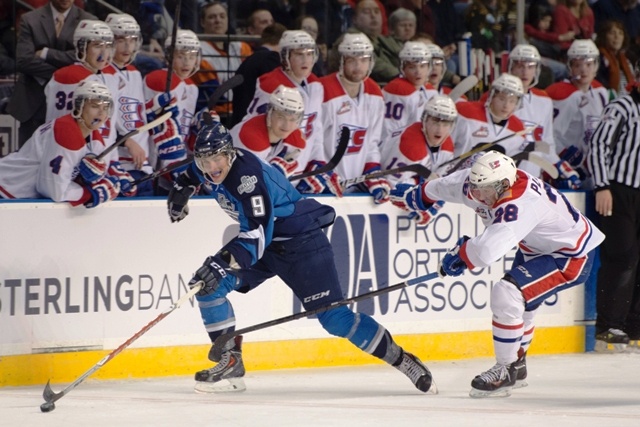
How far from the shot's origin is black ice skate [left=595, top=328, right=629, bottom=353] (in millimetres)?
7355

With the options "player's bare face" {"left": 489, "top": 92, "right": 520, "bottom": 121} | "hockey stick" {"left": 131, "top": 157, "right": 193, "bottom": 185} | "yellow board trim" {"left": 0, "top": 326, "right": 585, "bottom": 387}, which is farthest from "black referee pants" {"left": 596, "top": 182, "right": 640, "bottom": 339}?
"hockey stick" {"left": 131, "top": 157, "right": 193, "bottom": 185}

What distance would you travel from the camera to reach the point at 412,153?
7.09 m

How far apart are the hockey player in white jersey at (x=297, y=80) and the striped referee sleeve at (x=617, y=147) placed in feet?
4.91

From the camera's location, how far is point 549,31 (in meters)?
9.27

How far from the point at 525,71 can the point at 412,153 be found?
1097 millimetres

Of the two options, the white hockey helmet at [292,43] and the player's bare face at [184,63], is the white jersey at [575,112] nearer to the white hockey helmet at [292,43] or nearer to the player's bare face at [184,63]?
the white hockey helmet at [292,43]

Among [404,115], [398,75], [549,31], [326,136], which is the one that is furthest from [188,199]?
[549,31]

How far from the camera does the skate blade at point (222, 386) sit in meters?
6.05

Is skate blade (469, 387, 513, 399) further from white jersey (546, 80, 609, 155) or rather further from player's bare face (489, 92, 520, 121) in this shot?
white jersey (546, 80, 609, 155)

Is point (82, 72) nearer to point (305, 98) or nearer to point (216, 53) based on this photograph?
point (305, 98)

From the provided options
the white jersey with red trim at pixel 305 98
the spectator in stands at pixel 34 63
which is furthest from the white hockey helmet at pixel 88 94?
the white jersey with red trim at pixel 305 98

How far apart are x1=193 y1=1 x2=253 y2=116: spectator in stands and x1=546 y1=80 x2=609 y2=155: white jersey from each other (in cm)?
186

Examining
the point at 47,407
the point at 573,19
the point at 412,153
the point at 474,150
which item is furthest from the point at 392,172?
the point at 573,19

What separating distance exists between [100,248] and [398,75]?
8.39 feet
